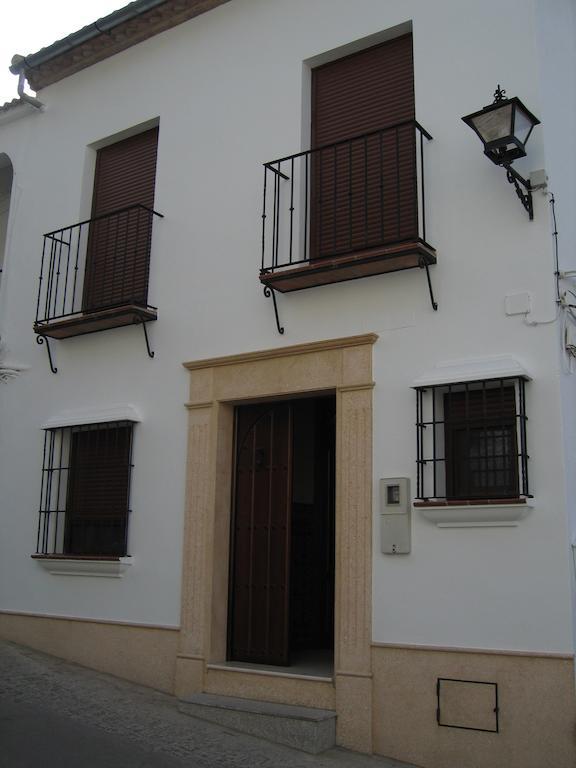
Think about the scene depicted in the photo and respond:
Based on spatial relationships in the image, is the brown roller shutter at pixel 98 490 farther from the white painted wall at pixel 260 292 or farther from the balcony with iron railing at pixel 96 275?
the balcony with iron railing at pixel 96 275

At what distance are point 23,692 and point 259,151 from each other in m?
5.13

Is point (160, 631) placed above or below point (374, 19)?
below

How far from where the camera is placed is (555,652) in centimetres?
539

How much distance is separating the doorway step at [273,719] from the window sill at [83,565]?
1448mm

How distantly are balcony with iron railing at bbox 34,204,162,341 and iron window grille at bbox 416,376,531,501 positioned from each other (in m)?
3.12

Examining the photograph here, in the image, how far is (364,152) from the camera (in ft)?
23.5

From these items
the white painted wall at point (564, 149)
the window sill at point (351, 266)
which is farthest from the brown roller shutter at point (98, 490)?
the white painted wall at point (564, 149)

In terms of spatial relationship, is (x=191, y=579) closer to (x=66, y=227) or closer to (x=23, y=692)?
(x=23, y=692)

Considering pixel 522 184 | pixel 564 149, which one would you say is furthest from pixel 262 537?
pixel 564 149

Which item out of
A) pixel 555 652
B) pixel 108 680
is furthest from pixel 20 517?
pixel 555 652

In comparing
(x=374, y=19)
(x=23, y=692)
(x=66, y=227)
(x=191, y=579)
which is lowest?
(x=23, y=692)

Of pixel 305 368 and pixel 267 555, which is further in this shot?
pixel 267 555

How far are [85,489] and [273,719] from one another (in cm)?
330

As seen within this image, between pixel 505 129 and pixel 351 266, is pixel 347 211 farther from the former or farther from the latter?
pixel 505 129
